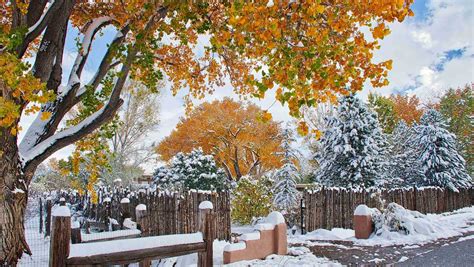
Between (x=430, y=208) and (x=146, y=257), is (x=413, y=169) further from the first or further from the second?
(x=146, y=257)

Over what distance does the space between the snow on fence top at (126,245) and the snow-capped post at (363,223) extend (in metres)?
7.68

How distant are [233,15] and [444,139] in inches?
789

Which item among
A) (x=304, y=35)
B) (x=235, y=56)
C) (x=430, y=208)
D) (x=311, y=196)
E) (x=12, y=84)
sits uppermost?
(x=235, y=56)

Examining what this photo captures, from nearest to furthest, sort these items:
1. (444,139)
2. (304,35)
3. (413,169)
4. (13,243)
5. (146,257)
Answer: (146,257)
(304,35)
(13,243)
(444,139)
(413,169)

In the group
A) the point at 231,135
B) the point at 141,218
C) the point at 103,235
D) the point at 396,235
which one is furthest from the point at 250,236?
the point at 231,135

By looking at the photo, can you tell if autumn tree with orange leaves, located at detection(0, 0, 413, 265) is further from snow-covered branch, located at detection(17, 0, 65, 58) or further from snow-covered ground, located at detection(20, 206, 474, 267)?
snow-covered ground, located at detection(20, 206, 474, 267)

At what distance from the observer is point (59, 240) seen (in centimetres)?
416

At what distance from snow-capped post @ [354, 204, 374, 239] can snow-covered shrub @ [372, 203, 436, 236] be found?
10.1 inches

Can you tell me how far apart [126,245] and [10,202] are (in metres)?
4.03

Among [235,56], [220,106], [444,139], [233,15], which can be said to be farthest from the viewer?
[220,106]

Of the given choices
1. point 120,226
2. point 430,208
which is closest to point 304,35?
point 120,226

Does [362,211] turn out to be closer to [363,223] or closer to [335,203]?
[363,223]

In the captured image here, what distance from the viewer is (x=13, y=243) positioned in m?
7.36

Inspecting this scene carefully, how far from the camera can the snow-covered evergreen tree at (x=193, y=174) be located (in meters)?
20.8
